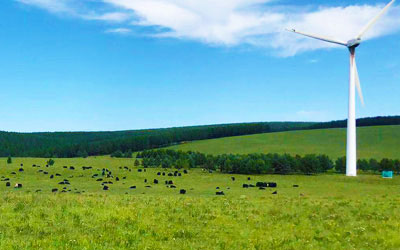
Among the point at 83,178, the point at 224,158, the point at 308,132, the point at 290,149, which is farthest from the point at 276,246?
the point at 308,132

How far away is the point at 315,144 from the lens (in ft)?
460

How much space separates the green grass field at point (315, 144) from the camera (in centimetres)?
12361

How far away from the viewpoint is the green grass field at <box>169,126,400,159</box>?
406 ft

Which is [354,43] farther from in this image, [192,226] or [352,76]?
[192,226]

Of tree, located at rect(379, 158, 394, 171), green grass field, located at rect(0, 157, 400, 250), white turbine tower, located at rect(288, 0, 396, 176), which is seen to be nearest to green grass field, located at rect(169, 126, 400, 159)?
tree, located at rect(379, 158, 394, 171)

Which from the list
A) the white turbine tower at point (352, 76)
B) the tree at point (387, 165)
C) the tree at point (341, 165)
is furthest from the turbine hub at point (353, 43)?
the tree at point (387, 165)

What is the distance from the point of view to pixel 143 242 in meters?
16.1

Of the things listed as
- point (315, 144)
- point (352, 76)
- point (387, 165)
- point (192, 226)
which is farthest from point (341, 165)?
point (192, 226)

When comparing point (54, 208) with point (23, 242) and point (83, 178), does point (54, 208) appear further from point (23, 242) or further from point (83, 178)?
point (83, 178)

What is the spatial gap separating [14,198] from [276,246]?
19108 mm

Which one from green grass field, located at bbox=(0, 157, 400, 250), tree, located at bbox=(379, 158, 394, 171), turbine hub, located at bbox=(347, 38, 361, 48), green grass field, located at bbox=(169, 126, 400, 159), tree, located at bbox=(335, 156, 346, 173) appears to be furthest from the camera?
green grass field, located at bbox=(169, 126, 400, 159)

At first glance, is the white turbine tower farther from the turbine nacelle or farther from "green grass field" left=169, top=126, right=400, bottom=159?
"green grass field" left=169, top=126, right=400, bottom=159

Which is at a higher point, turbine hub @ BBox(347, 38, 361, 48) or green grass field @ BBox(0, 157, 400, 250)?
turbine hub @ BBox(347, 38, 361, 48)

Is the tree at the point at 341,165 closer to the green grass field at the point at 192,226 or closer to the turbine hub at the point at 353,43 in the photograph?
the turbine hub at the point at 353,43
